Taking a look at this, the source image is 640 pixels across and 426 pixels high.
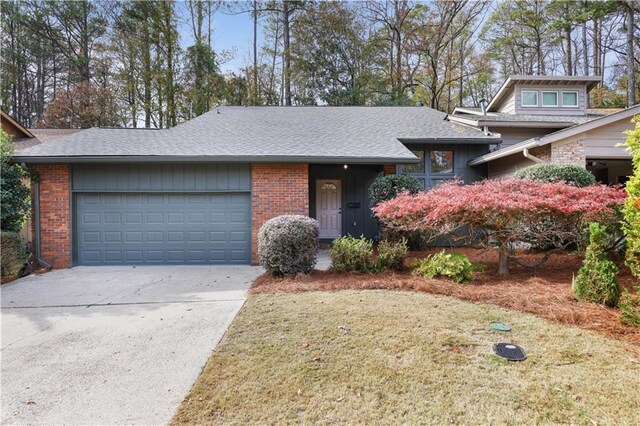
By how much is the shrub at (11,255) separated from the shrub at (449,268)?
7813 mm

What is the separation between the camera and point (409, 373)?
9.18 ft

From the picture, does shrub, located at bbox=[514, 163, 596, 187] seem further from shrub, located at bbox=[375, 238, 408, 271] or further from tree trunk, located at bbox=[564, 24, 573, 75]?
tree trunk, located at bbox=[564, 24, 573, 75]

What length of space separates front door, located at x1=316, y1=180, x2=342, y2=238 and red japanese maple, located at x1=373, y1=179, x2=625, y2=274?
15.0 ft

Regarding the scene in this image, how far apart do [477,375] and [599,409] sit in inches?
31.2

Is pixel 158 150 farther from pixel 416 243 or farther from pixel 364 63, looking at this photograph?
pixel 364 63

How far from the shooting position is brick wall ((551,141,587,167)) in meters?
7.68

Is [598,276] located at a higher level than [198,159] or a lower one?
lower

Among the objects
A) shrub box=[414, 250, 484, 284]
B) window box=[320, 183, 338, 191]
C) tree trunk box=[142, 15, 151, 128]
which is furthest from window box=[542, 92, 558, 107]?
tree trunk box=[142, 15, 151, 128]

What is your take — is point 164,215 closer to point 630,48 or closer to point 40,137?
point 40,137

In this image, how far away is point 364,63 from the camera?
19625mm

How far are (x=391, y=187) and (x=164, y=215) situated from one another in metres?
5.56

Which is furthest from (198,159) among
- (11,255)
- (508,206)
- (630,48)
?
(630,48)

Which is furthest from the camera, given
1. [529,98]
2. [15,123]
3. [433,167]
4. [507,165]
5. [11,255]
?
[15,123]

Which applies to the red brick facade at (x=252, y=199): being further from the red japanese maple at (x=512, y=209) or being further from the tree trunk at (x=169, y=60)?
the tree trunk at (x=169, y=60)
